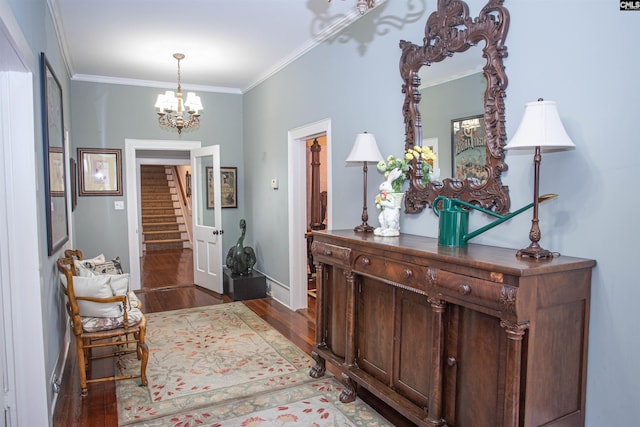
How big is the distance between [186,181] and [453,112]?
10070mm

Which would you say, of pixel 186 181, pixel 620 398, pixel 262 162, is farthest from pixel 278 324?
pixel 186 181

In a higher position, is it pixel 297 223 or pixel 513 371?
pixel 297 223

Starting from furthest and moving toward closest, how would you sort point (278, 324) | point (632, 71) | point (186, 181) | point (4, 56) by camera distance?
point (186, 181) → point (278, 324) → point (4, 56) → point (632, 71)

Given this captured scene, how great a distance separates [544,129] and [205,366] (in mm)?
2904

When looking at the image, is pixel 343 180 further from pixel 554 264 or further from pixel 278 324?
pixel 554 264

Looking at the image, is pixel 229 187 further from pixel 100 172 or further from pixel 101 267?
pixel 101 267

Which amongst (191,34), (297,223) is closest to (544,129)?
(297,223)

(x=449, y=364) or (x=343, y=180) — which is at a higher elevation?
(x=343, y=180)

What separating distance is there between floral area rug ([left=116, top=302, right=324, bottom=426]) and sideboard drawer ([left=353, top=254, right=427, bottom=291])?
112 centimetres

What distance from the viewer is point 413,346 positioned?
2.30 m

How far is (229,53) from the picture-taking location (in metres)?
4.59

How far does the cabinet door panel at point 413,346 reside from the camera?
221 centimetres

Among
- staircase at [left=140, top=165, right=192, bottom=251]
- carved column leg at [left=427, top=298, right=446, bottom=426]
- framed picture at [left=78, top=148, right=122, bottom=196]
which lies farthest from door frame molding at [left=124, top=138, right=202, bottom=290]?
carved column leg at [left=427, top=298, right=446, bottom=426]

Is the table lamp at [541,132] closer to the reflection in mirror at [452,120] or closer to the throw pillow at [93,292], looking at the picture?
the reflection in mirror at [452,120]
